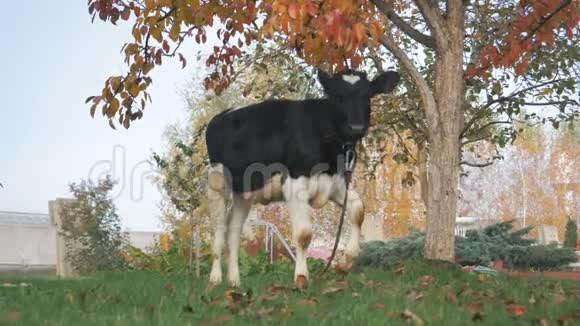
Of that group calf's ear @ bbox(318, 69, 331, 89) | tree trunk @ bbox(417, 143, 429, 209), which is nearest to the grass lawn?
calf's ear @ bbox(318, 69, 331, 89)

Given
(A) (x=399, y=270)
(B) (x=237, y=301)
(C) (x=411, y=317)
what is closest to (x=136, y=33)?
(A) (x=399, y=270)

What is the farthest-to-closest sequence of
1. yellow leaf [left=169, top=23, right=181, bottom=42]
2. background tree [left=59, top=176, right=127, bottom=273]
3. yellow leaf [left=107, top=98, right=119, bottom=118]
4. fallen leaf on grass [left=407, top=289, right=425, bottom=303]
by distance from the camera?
background tree [left=59, top=176, right=127, bottom=273], yellow leaf [left=107, top=98, right=119, bottom=118], yellow leaf [left=169, top=23, right=181, bottom=42], fallen leaf on grass [left=407, top=289, right=425, bottom=303]

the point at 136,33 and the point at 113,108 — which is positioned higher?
the point at 136,33

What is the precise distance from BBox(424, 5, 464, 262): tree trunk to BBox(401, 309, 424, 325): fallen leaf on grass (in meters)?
5.38

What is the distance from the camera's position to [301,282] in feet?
22.5

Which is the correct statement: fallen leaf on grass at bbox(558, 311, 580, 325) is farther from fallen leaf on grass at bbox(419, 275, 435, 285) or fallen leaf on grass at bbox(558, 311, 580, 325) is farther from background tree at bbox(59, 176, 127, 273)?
background tree at bbox(59, 176, 127, 273)

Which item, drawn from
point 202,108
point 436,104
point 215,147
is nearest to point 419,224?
point 202,108

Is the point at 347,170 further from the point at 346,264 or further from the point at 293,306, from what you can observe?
the point at 293,306

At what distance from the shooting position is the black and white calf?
284 inches

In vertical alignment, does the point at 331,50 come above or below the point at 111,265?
above

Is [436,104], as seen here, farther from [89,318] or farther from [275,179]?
[89,318]

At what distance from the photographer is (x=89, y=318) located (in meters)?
4.69

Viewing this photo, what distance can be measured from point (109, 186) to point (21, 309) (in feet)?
48.8

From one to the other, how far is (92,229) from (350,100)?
13.3 m
